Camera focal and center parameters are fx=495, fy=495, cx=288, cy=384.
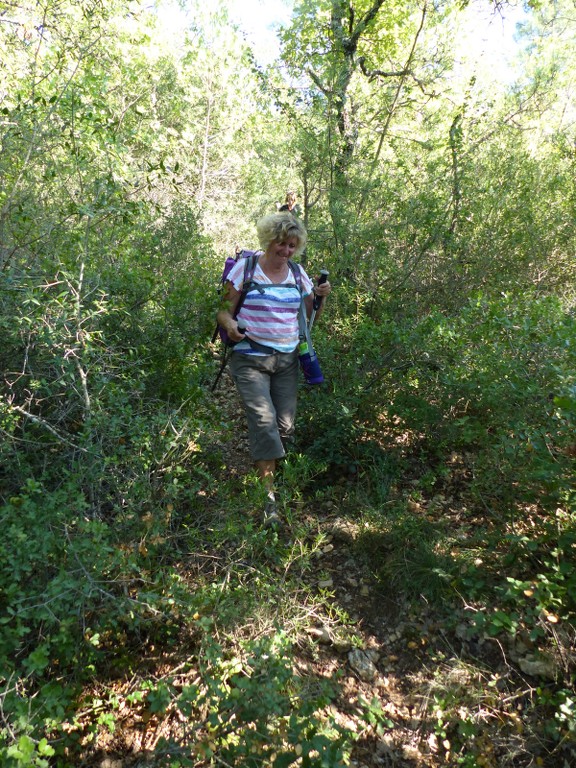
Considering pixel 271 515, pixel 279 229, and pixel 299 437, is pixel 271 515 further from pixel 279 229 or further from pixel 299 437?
pixel 279 229

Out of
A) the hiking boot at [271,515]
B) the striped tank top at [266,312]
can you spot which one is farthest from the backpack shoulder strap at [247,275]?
the hiking boot at [271,515]

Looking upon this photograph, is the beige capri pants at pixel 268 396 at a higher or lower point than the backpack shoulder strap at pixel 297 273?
lower

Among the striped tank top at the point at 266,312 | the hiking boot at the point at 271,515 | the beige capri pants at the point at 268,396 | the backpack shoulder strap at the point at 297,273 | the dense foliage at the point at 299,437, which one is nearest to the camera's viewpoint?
the dense foliage at the point at 299,437

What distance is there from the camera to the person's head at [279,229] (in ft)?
11.4

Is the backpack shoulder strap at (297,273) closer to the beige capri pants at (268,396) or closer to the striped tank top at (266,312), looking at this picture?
the striped tank top at (266,312)

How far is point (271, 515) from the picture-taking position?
3.14m

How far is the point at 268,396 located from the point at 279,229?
1172mm

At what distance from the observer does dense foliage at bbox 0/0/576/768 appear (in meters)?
2.17

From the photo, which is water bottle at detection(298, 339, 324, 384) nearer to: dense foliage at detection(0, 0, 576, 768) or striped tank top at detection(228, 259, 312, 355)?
striped tank top at detection(228, 259, 312, 355)

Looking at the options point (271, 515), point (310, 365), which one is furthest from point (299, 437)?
point (271, 515)

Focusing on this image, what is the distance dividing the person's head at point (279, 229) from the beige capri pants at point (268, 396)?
0.81m

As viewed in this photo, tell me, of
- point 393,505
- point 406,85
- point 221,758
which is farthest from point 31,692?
point 406,85

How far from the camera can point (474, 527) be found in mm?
3350

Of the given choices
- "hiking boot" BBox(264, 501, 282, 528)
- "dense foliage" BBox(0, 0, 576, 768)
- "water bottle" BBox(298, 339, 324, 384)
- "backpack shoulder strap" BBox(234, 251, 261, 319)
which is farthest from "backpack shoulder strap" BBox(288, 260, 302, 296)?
"hiking boot" BBox(264, 501, 282, 528)
